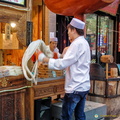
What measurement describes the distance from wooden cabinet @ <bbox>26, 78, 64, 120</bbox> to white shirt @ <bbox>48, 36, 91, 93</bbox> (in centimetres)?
132

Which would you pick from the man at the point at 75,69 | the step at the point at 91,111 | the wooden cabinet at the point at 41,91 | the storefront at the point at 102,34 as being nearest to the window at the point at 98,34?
the storefront at the point at 102,34

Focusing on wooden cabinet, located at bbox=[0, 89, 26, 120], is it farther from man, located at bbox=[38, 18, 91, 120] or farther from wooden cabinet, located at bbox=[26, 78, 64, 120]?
man, located at bbox=[38, 18, 91, 120]

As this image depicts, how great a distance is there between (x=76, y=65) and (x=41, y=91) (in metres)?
1.59

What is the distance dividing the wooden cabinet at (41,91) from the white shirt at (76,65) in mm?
1316

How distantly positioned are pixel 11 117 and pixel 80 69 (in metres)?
1.78

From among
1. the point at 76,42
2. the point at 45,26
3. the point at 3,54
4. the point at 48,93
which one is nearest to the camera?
the point at 76,42

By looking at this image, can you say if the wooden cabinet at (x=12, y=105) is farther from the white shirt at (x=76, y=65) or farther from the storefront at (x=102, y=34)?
the storefront at (x=102, y=34)

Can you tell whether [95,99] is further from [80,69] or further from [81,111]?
[80,69]

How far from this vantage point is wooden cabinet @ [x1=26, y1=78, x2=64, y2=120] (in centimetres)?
408

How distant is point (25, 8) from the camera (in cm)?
402

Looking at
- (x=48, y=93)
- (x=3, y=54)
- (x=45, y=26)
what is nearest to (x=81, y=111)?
(x=48, y=93)

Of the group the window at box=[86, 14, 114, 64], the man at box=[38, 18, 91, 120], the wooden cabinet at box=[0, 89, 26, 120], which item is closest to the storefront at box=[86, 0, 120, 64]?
the window at box=[86, 14, 114, 64]

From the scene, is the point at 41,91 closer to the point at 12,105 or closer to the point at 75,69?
the point at 12,105

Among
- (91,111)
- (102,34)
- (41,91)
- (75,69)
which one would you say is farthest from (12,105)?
(102,34)
